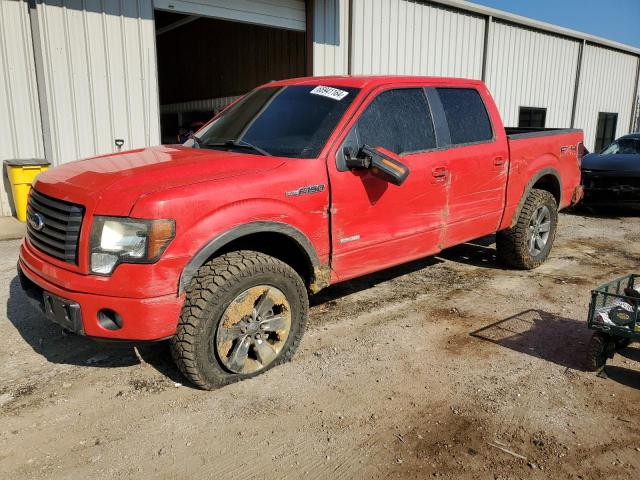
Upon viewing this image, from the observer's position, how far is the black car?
29.3ft

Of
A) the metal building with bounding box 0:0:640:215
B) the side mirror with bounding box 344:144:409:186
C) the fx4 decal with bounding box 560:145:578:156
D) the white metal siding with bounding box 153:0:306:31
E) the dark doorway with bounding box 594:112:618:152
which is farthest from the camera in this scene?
the dark doorway with bounding box 594:112:618:152

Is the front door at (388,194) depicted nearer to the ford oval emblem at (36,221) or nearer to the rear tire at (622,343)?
the rear tire at (622,343)

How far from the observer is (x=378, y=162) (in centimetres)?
355

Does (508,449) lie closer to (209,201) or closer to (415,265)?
(209,201)

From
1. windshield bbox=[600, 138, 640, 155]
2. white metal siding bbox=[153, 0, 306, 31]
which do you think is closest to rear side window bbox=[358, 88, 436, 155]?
white metal siding bbox=[153, 0, 306, 31]

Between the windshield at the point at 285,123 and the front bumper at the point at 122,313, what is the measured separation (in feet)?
4.43

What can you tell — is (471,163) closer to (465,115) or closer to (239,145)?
(465,115)

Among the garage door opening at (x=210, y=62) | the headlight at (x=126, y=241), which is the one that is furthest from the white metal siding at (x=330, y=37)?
the headlight at (x=126, y=241)

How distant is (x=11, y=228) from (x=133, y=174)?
5.30 m

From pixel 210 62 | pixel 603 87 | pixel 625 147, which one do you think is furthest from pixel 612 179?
pixel 210 62

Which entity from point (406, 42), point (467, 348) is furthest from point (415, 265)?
point (406, 42)

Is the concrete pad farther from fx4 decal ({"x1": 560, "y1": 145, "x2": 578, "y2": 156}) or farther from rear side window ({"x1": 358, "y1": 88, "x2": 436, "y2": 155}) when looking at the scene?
fx4 decal ({"x1": 560, "y1": 145, "x2": 578, "y2": 156})

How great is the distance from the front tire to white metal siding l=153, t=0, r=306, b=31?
277 inches

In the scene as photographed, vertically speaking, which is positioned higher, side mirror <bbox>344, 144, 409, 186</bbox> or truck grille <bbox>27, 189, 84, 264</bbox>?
side mirror <bbox>344, 144, 409, 186</bbox>
